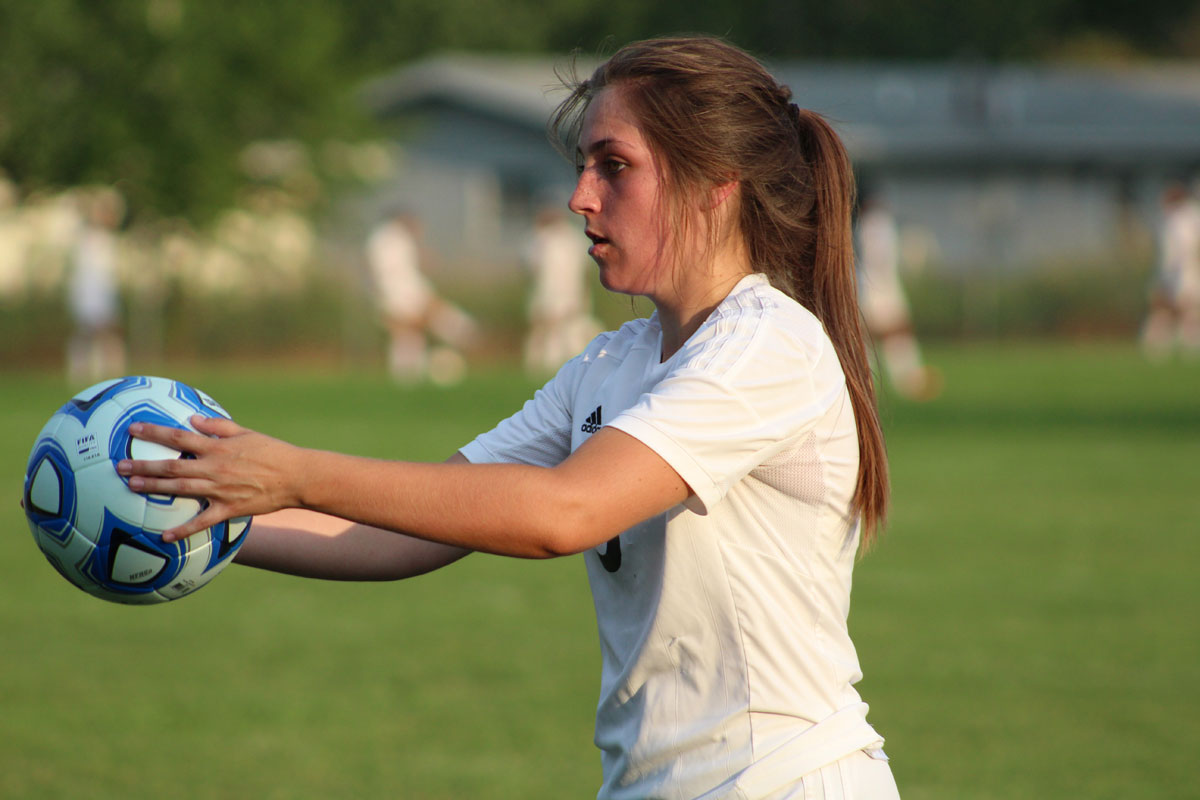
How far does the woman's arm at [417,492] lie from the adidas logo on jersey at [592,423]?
0.54 m

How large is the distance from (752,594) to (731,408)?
343mm

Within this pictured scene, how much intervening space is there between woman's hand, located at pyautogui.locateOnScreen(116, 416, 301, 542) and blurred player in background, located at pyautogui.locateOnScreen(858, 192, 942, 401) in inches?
675

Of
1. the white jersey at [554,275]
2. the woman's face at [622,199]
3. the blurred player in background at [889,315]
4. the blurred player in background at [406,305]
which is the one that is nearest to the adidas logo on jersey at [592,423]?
the woman's face at [622,199]

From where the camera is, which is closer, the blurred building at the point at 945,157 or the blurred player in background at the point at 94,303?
the blurred player in background at the point at 94,303

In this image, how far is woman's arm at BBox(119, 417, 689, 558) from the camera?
6.84 ft

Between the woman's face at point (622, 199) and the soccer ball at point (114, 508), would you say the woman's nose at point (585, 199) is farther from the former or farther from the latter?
the soccer ball at point (114, 508)

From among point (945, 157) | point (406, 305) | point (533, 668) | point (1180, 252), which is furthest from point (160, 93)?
point (533, 668)

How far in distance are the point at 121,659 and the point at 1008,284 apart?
2547 cm

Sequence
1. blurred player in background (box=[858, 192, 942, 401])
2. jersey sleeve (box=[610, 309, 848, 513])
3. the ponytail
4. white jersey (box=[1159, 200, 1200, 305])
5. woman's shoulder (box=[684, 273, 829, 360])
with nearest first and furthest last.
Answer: jersey sleeve (box=[610, 309, 848, 513]) → woman's shoulder (box=[684, 273, 829, 360]) → the ponytail → blurred player in background (box=[858, 192, 942, 401]) → white jersey (box=[1159, 200, 1200, 305])

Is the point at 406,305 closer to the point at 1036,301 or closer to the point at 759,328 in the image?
the point at 1036,301

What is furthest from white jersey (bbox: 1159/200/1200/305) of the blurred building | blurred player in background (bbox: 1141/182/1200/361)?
the blurred building

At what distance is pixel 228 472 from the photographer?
6.84 ft

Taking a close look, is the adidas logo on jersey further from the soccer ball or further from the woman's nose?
the soccer ball

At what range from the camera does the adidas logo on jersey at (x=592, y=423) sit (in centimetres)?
270
